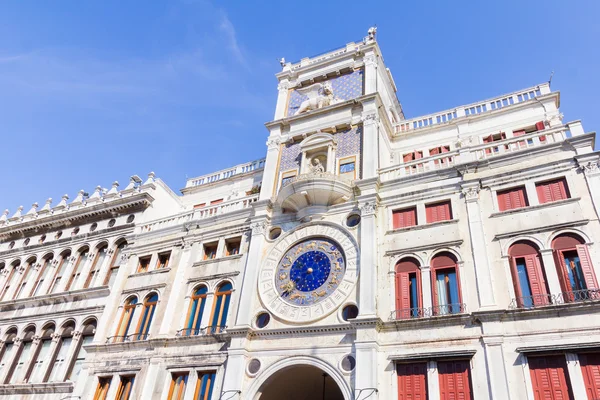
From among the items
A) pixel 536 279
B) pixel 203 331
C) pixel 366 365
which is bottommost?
pixel 366 365

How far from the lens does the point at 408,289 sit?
1947 centimetres

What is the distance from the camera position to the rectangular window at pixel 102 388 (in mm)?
23375

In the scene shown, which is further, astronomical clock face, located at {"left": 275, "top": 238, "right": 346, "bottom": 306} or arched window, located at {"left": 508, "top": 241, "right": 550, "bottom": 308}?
astronomical clock face, located at {"left": 275, "top": 238, "right": 346, "bottom": 306}

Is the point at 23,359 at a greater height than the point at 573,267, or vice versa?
the point at 573,267

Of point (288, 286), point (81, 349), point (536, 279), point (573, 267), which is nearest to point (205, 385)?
point (288, 286)

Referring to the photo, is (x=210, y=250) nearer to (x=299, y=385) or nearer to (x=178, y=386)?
(x=178, y=386)

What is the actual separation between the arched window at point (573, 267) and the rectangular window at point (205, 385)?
48.7 ft

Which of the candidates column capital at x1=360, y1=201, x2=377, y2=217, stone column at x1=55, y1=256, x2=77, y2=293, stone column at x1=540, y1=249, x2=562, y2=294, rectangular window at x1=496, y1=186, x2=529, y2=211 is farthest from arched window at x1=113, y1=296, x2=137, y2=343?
stone column at x1=540, y1=249, x2=562, y2=294

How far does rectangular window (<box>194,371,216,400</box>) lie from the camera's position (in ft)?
68.0

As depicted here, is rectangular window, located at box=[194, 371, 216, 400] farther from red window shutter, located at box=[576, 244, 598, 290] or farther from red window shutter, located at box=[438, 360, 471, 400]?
red window shutter, located at box=[576, 244, 598, 290]

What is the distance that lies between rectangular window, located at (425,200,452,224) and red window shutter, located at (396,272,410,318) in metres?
2.89

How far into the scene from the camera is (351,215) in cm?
2250

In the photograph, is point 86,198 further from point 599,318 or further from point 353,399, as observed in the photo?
point 599,318

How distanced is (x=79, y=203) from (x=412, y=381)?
27570mm
